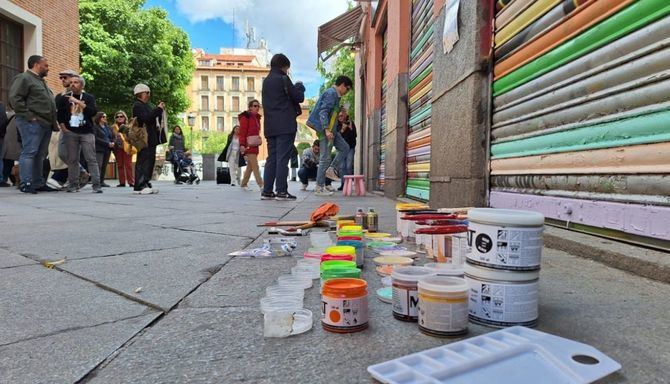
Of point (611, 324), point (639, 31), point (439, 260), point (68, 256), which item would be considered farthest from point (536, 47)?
point (68, 256)

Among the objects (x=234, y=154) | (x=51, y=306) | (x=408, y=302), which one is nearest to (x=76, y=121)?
(x=234, y=154)

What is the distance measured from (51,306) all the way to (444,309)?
132 cm

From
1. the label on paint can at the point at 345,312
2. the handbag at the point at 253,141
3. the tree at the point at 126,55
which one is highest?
the tree at the point at 126,55

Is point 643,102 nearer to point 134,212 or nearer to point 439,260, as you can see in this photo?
point 439,260

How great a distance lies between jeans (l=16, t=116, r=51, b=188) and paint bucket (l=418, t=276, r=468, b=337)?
7612mm

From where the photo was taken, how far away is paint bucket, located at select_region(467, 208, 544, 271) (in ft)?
4.25

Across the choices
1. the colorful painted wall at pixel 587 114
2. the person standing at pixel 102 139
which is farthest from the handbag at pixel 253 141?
the colorful painted wall at pixel 587 114

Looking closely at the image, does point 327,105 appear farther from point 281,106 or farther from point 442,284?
point 442,284

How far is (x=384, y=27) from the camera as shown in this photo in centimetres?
970

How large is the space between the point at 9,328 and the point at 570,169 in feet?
8.50

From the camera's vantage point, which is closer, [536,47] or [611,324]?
[611,324]

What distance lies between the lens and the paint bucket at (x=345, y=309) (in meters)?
1.32

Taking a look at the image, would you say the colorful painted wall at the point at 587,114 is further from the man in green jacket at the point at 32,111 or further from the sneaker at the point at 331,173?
the man in green jacket at the point at 32,111

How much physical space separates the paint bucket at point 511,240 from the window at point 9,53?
44.8ft
